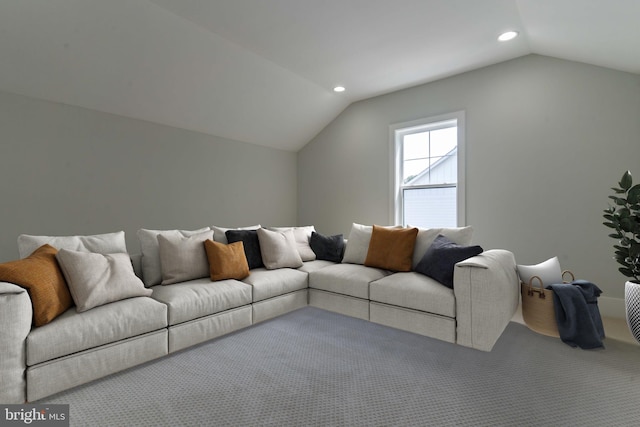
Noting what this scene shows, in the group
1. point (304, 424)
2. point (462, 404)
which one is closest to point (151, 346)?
point (304, 424)

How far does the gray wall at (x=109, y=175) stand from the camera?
2.93 metres

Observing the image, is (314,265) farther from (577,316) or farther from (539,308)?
(577,316)

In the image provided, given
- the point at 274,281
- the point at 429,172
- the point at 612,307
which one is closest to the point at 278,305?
the point at 274,281

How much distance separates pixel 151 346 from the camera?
216 centimetres

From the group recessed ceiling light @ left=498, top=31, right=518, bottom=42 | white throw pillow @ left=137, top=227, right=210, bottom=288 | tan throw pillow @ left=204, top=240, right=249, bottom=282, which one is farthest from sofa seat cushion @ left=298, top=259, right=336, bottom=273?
recessed ceiling light @ left=498, top=31, right=518, bottom=42

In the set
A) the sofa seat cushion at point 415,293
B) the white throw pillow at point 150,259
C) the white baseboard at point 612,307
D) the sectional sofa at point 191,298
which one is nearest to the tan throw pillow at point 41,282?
the sectional sofa at point 191,298

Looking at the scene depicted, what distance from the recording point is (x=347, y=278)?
3027 millimetres

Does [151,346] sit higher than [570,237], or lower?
lower

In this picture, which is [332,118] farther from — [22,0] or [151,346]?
[151,346]

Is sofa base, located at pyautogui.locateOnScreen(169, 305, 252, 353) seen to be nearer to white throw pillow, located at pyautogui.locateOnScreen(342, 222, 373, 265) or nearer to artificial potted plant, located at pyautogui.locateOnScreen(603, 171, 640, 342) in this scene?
white throw pillow, located at pyautogui.locateOnScreen(342, 222, 373, 265)

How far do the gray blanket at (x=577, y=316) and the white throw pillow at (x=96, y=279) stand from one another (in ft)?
10.7

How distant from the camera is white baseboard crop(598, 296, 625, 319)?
123 inches

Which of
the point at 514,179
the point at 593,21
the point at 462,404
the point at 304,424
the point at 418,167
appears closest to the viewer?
the point at 304,424

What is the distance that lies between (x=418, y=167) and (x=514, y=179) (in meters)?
1.25
